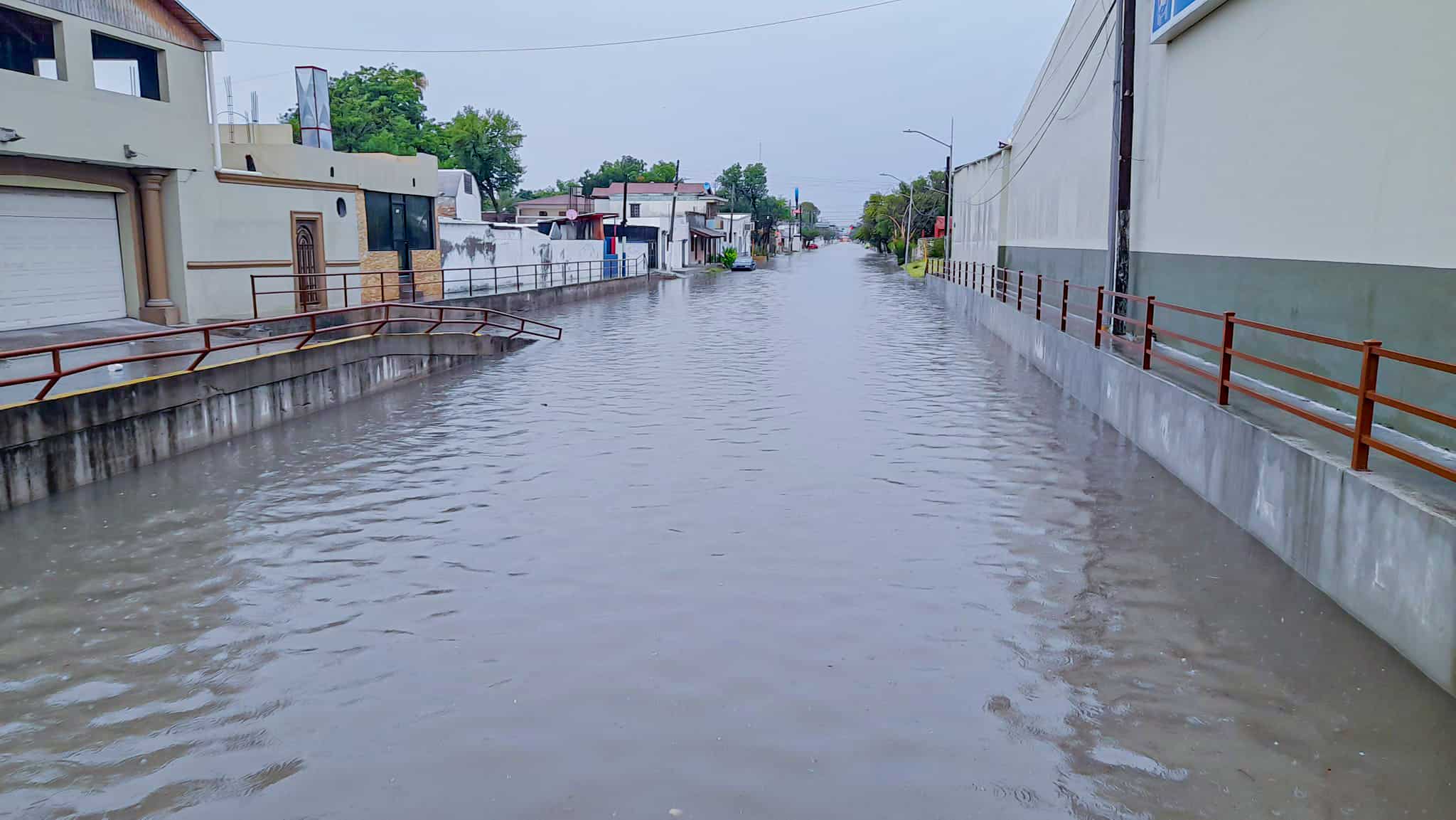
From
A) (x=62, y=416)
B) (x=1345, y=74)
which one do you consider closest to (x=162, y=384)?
(x=62, y=416)

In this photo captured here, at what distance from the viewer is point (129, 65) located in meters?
22.1

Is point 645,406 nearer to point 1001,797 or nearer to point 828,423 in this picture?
point 828,423

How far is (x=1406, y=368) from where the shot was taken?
33.1 feet

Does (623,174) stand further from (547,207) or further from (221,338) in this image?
(221,338)

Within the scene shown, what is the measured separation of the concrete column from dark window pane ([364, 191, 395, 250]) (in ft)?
30.5

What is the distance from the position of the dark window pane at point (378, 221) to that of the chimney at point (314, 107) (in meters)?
2.01

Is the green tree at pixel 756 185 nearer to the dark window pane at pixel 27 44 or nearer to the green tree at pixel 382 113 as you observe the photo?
the green tree at pixel 382 113

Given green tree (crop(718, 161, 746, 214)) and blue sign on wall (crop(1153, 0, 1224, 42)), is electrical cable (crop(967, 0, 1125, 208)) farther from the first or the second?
green tree (crop(718, 161, 746, 214))

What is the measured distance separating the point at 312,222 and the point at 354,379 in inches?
425

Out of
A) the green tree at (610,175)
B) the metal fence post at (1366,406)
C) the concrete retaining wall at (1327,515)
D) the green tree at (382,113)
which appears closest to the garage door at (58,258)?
the concrete retaining wall at (1327,515)

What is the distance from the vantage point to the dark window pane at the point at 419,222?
3466 centimetres

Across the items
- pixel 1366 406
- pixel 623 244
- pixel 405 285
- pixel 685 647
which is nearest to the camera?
pixel 685 647

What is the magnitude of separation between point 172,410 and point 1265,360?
12.7m

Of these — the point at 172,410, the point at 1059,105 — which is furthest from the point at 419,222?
the point at 172,410
